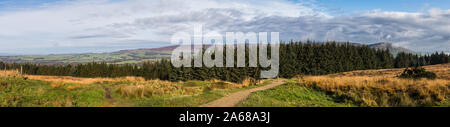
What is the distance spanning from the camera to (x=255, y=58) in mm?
56844

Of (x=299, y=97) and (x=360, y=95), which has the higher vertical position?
(x=360, y=95)

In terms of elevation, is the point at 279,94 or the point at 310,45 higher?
the point at 310,45

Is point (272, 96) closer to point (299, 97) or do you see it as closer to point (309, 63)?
point (299, 97)

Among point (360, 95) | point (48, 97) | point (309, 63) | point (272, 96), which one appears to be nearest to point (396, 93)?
point (360, 95)

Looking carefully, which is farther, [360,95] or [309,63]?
[309,63]

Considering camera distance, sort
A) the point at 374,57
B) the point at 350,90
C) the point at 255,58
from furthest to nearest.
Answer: the point at 374,57 < the point at 255,58 < the point at 350,90

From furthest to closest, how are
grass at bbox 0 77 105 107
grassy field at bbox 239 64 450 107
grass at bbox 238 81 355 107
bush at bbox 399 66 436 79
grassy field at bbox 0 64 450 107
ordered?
bush at bbox 399 66 436 79, grass at bbox 238 81 355 107, grassy field at bbox 239 64 450 107, grassy field at bbox 0 64 450 107, grass at bbox 0 77 105 107

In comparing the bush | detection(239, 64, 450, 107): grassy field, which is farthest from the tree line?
detection(239, 64, 450, 107): grassy field

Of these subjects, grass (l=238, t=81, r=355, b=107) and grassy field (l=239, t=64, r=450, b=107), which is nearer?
grassy field (l=239, t=64, r=450, b=107)

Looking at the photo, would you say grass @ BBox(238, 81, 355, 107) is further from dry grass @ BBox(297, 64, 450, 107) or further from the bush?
the bush

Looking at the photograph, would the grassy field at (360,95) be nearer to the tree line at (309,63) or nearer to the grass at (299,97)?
the grass at (299,97)
